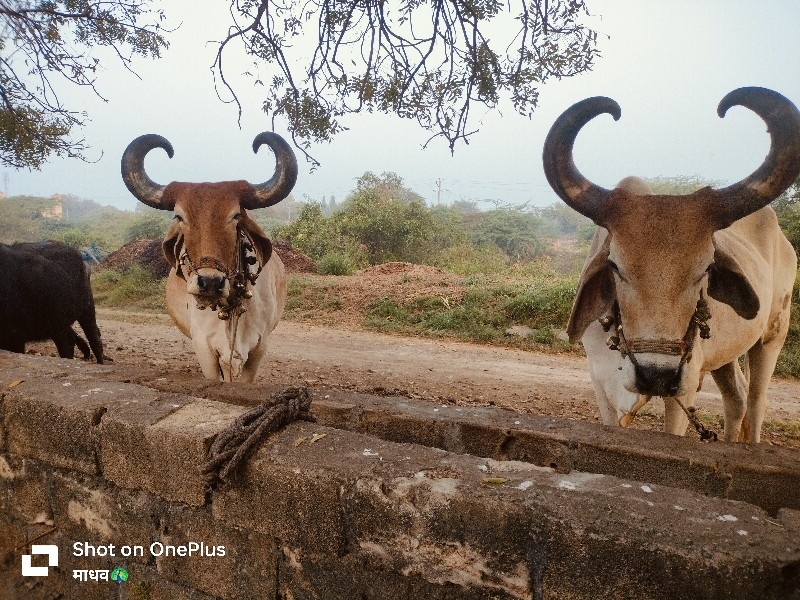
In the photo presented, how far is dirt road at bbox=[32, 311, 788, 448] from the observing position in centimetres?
650

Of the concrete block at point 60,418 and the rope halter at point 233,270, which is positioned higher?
the rope halter at point 233,270

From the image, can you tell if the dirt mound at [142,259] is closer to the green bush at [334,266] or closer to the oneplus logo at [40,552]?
the green bush at [334,266]

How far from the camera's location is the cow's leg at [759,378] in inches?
178

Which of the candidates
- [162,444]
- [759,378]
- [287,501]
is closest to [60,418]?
[162,444]

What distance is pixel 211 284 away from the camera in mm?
3549

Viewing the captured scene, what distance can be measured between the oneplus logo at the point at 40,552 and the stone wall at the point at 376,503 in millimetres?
44

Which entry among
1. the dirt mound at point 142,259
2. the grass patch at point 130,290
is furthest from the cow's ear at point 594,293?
the dirt mound at point 142,259

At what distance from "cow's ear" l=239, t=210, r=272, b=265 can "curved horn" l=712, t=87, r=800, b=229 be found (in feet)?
9.96

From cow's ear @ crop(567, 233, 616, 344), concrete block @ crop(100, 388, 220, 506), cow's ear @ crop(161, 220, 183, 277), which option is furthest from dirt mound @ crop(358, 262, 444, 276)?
concrete block @ crop(100, 388, 220, 506)

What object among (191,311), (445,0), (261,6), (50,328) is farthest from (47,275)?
(445,0)

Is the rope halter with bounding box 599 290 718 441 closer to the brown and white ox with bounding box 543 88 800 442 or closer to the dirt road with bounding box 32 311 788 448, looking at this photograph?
the brown and white ox with bounding box 543 88 800 442

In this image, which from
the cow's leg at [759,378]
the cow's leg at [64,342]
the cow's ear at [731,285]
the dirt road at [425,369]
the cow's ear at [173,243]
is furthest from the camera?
the dirt road at [425,369]

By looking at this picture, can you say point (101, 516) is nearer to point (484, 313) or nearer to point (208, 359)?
point (208, 359)

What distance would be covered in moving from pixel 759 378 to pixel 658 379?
279 centimetres
